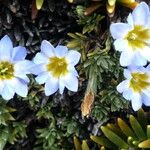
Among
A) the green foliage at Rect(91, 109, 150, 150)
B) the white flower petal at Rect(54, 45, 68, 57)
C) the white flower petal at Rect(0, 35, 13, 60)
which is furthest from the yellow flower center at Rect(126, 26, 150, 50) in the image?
the white flower petal at Rect(0, 35, 13, 60)

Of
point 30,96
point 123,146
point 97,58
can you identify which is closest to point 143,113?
point 123,146

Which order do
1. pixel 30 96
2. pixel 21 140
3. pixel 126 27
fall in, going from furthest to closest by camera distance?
pixel 21 140
pixel 30 96
pixel 126 27

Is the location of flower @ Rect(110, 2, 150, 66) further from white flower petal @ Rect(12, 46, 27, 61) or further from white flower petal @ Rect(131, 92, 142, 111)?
white flower petal @ Rect(12, 46, 27, 61)

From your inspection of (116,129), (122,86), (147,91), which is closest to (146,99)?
(147,91)

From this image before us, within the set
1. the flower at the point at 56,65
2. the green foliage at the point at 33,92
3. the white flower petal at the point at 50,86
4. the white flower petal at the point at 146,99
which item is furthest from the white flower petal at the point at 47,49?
the white flower petal at the point at 146,99

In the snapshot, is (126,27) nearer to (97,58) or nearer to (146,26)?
(146,26)
